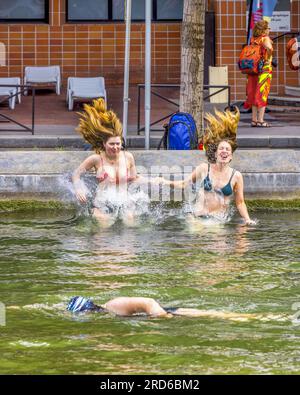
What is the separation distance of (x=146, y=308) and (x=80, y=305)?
57 centimetres

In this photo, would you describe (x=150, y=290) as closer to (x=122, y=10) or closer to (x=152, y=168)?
(x=152, y=168)

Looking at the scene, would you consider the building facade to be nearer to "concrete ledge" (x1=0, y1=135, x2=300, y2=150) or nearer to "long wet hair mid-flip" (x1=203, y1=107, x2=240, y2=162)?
"concrete ledge" (x1=0, y1=135, x2=300, y2=150)

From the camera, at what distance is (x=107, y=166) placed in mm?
14273

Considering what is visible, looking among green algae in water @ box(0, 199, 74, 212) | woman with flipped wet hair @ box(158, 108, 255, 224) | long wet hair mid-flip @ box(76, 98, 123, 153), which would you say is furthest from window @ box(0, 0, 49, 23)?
woman with flipped wet hair @ box(158, 108, 255, 224)

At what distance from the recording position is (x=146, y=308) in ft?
31.5

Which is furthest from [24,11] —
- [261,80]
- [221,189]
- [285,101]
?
[221,189]

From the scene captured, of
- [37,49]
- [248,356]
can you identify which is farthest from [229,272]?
[37,49]

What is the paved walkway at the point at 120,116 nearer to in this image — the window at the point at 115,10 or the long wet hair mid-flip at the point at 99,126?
the window at the point at 115,10

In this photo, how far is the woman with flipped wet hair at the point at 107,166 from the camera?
14055mm

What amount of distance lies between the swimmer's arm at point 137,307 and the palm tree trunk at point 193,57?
8.79m

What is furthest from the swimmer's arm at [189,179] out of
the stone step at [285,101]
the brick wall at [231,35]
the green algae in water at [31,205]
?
the brick wall at [231,35]

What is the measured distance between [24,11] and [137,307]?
18.3m

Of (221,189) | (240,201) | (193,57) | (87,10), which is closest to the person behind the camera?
(240,201)

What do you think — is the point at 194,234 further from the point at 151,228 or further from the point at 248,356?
the point at 248,356
